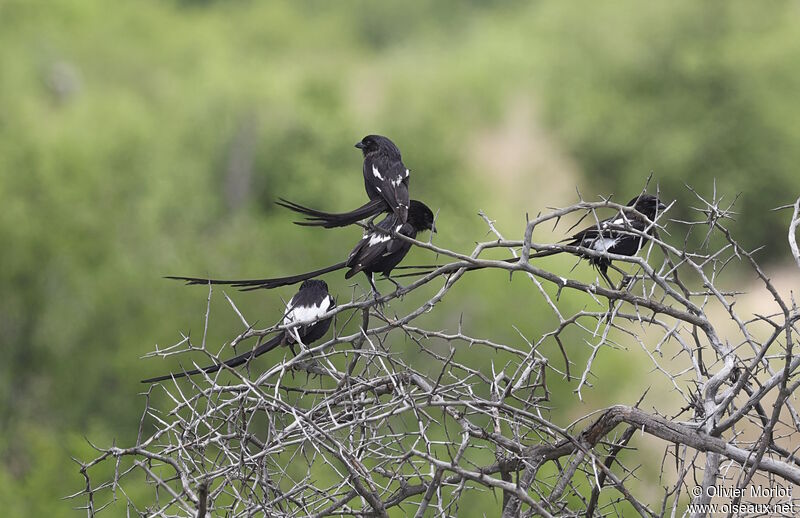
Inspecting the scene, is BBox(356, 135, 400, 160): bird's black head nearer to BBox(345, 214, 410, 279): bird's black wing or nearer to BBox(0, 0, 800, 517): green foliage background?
BBox(345, 214, 410, 279): bird's black wing

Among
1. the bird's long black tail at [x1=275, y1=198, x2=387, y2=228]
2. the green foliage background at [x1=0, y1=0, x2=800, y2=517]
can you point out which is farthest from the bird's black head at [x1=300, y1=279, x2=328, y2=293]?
the green foliage background at [x1=0, y1=0, x2=800, y2=517]

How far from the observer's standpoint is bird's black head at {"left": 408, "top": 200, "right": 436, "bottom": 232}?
5.97 metres

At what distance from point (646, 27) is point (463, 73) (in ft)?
34.3

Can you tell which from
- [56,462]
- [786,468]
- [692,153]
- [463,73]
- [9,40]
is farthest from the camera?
[463,73]

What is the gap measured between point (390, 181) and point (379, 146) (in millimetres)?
606

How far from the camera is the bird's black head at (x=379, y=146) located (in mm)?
6264

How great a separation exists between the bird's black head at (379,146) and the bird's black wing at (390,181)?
87mm

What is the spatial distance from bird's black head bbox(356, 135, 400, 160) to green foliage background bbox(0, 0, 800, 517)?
37.1 ft

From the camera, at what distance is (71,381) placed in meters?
28.3

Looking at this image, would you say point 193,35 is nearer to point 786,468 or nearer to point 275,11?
point 275,11

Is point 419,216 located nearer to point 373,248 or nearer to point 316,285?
point 373,248

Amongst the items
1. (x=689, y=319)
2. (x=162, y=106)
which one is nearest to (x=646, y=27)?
(x=162, y=106)

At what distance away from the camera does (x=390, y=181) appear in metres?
5.83

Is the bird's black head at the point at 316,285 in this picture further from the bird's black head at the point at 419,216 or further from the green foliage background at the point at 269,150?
the green foliage background at the point at 269,150
